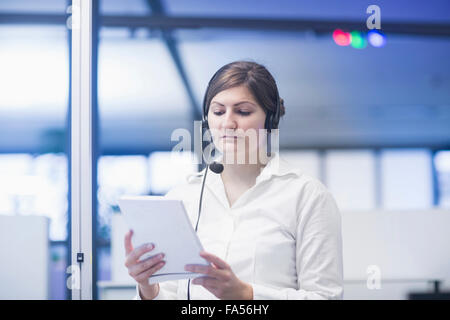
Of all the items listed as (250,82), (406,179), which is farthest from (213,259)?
(406,179)

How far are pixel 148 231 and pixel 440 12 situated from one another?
2937mm

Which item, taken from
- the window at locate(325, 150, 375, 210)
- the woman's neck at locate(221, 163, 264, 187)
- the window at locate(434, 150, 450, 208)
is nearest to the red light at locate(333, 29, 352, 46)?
the woman's neck at locate(221, 163, 264, 187)

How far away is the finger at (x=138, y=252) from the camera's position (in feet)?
3.39

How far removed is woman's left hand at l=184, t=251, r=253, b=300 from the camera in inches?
39.9

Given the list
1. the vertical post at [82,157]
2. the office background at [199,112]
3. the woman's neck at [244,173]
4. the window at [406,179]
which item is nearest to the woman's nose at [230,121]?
the woman's neck at [244,173]

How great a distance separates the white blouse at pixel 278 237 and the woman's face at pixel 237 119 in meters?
0.08

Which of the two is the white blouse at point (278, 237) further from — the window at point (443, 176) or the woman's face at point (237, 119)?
the window at point (443, 176)

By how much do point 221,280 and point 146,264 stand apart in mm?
152

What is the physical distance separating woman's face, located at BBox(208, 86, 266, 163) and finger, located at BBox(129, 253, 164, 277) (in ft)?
1.01

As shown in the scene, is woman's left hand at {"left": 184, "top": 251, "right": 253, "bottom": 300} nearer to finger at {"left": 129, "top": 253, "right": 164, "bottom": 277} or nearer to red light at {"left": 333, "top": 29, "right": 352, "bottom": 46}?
finger at {"left": 129, "top": 253, "right": 164, "bottom": 277}

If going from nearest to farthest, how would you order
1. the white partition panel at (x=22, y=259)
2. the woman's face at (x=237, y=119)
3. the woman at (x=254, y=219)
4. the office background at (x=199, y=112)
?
the woman at (x=254, y=219) → the woman's face at (x=237, y=119) → the white partition panel at (x=22, y=259) → the office background at (x=199, y=112)

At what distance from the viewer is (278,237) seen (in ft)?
3.79

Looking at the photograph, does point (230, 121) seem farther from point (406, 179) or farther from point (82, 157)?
point (406, 179)

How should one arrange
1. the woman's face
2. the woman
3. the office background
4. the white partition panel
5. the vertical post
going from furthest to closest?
the office background
the white partition panel
the vertical post
the woman's face
the woman
